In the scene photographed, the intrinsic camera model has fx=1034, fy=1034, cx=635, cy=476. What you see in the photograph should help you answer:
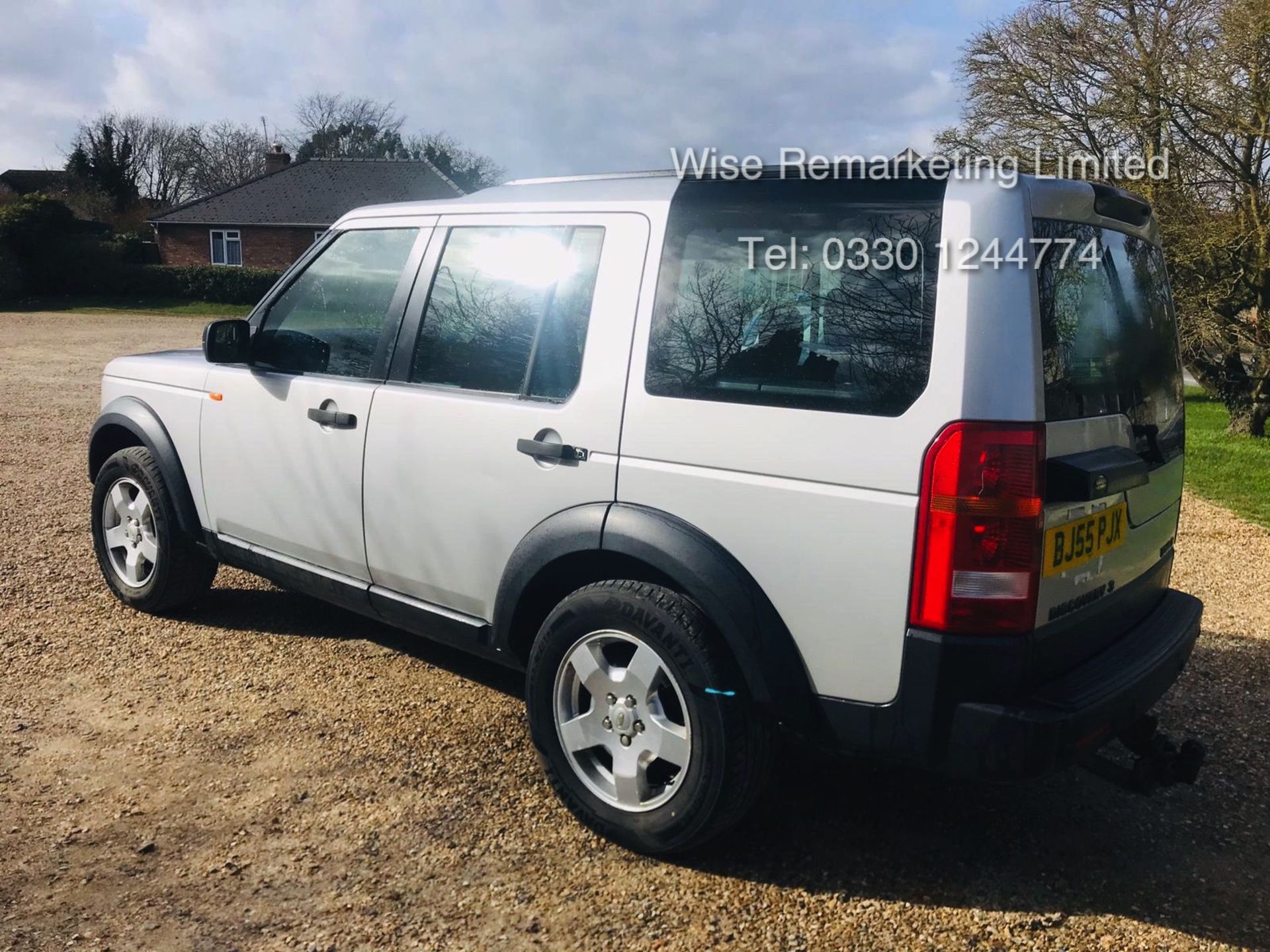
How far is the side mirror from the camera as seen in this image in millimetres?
4211

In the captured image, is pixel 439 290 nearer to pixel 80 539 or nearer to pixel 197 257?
pixel 80 539

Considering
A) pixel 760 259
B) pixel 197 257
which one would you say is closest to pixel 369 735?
pixel 760 259

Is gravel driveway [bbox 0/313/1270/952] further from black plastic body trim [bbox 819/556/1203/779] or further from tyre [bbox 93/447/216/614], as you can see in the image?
black plastic body trim [bbox 819/556/1203/779]

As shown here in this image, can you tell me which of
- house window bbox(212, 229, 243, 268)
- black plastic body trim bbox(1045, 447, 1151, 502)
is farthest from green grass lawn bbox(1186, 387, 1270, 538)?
house window bbox(212, 229, 243, 268)

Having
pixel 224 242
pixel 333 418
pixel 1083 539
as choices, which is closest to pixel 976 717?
pixel 1083 539

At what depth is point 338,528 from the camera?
391 centimetres

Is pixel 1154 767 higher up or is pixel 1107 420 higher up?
pixel 1107 420

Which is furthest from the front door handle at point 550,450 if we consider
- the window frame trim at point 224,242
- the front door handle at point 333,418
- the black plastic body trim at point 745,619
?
the window frame trim at point 224,242

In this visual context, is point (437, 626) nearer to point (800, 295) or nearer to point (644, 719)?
point (644, 719)

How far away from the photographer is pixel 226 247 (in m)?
43.7

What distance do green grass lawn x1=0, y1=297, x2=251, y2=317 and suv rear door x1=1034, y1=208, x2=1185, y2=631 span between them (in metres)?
31.8

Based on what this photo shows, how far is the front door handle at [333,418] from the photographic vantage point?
380 cm

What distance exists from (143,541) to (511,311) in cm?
258

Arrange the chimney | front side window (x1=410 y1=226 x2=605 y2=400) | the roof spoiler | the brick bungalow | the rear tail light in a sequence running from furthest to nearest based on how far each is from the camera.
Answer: the chimney < the brick bungalow < front side window (x1=410 y1=226 x2=605 y2=400) < the roof spoiler < the rear tail light
